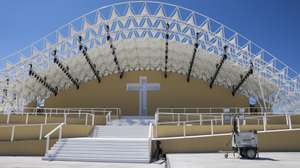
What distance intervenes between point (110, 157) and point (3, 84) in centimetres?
1837

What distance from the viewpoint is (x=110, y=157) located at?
1005 cm

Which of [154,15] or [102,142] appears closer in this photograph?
[102,142]

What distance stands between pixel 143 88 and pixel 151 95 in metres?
1.14

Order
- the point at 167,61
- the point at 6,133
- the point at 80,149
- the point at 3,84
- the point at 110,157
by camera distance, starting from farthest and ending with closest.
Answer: the point at 167,61, the point at 3,84, the point at 6,133, the point at 80,149, the point at 110,157

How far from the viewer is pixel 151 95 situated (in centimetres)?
2777

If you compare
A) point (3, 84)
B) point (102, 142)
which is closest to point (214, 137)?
point (102, 142)

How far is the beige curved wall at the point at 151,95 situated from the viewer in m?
27.5

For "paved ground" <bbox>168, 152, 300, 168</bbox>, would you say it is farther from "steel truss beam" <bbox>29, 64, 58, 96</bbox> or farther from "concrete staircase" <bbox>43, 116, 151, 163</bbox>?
"steel truss beam" <bbox>29, 64, 58, 96</bbox>

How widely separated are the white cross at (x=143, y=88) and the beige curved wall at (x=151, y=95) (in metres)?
0.37

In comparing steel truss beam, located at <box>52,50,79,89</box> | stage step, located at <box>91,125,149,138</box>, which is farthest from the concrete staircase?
steel truss beam, located at <box>52,50,79,89</box>

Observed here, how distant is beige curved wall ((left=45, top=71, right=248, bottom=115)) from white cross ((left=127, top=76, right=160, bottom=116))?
0.37 m

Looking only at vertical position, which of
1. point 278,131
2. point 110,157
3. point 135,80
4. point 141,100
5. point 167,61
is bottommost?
point 110,157

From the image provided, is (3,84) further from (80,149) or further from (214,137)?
(214,137)

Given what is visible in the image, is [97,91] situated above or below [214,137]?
above
